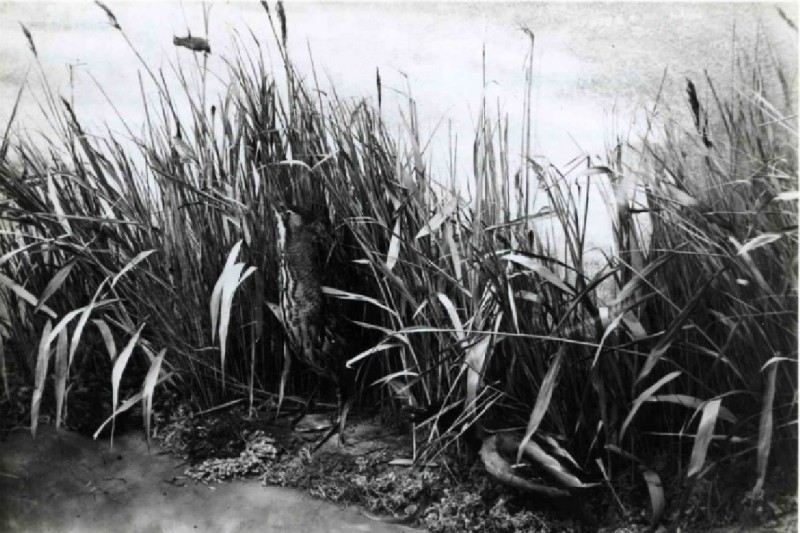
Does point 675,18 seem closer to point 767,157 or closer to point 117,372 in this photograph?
point 767,157

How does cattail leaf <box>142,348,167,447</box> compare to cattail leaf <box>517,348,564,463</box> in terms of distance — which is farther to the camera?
cattail leaf <box>142,348,167,447</box>

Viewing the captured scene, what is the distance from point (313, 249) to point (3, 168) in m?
0.80

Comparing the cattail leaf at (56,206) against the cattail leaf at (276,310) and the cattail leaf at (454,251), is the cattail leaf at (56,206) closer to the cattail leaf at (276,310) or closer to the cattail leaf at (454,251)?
the cattail leaf at (276,310)

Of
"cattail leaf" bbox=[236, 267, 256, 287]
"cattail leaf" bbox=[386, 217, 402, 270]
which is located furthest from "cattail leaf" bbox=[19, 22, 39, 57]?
"cattail leaf" bbox=[386, 217, 402, 270]

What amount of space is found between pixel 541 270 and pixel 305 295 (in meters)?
0.56

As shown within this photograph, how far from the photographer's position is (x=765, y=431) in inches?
73.4

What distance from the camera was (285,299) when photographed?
220cm

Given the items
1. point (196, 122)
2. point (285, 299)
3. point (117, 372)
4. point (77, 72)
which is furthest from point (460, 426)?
point (77, 72)

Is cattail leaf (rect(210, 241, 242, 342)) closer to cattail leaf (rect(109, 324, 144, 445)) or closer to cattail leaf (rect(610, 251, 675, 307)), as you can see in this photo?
cattail leaf (rect(109, 324, 144, 445))

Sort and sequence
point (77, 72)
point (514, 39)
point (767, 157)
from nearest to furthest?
point (767, 157) < point (514, 39) < point (77, 72)

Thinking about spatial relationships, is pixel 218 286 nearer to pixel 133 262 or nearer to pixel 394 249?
pixel 133 262

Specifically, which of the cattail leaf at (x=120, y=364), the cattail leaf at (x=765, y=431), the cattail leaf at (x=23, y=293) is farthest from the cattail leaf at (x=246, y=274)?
the cattail leaf at (x=765, y=431)

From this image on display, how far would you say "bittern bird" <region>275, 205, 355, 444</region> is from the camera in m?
2.18

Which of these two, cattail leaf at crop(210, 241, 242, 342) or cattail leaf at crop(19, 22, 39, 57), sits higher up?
cattail leaf at crop(19, 22, 39, 57)
